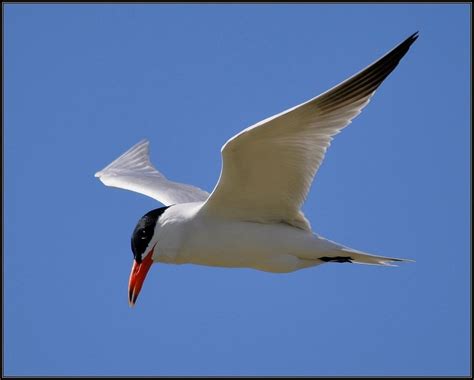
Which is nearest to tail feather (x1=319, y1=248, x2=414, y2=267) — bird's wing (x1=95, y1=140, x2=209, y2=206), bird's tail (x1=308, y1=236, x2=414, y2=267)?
bird's tail (x1=308, y1=236, x2=414, y2=267)

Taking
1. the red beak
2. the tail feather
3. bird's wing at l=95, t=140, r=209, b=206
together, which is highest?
bird's wing at l=95, t=140, r=209, b=206

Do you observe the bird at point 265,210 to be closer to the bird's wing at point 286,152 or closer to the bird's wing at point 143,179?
the bird's wing at point 286,152

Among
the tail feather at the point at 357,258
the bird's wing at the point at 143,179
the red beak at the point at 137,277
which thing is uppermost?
the bird's wing at the point at 143,179

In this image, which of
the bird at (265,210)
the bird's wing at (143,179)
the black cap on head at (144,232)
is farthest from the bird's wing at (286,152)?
the bird's wing at (143,179)

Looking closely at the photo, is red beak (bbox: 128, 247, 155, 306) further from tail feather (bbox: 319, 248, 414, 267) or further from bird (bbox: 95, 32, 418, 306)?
tail feather (bbox: 319, 248, 414, 267)

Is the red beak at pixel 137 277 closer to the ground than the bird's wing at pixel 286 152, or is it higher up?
closer to the ground

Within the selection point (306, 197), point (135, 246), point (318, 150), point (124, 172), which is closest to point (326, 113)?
point (318, 150)
